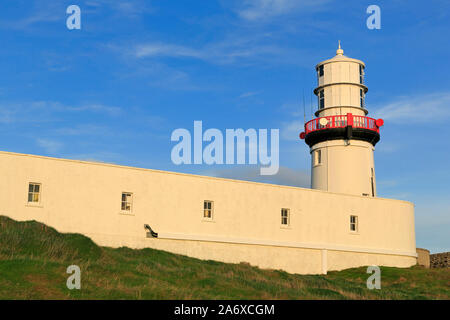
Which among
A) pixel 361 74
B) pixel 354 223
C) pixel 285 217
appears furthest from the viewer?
pixel 361 74

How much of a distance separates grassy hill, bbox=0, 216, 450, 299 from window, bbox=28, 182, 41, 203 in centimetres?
167

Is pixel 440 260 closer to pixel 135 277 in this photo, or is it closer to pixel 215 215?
pixel 215 215

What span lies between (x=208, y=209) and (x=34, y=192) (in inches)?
408

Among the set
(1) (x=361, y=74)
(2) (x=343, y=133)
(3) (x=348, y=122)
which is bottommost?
(2) (x=343, y=133)

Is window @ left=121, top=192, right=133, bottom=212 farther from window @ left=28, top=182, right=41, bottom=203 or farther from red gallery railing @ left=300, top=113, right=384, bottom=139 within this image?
red gallery railing @ left=300, top=113, right=384, bottom=139

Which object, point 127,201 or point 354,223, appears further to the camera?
point 354,223

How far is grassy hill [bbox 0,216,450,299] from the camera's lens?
68.7ft

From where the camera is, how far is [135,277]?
24.1 m

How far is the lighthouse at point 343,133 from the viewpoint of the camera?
42906 mm

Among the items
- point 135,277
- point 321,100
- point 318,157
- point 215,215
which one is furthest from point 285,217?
point 135,277

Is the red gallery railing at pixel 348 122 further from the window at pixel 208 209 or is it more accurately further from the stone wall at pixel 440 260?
the stone wall at pixel 440 260
